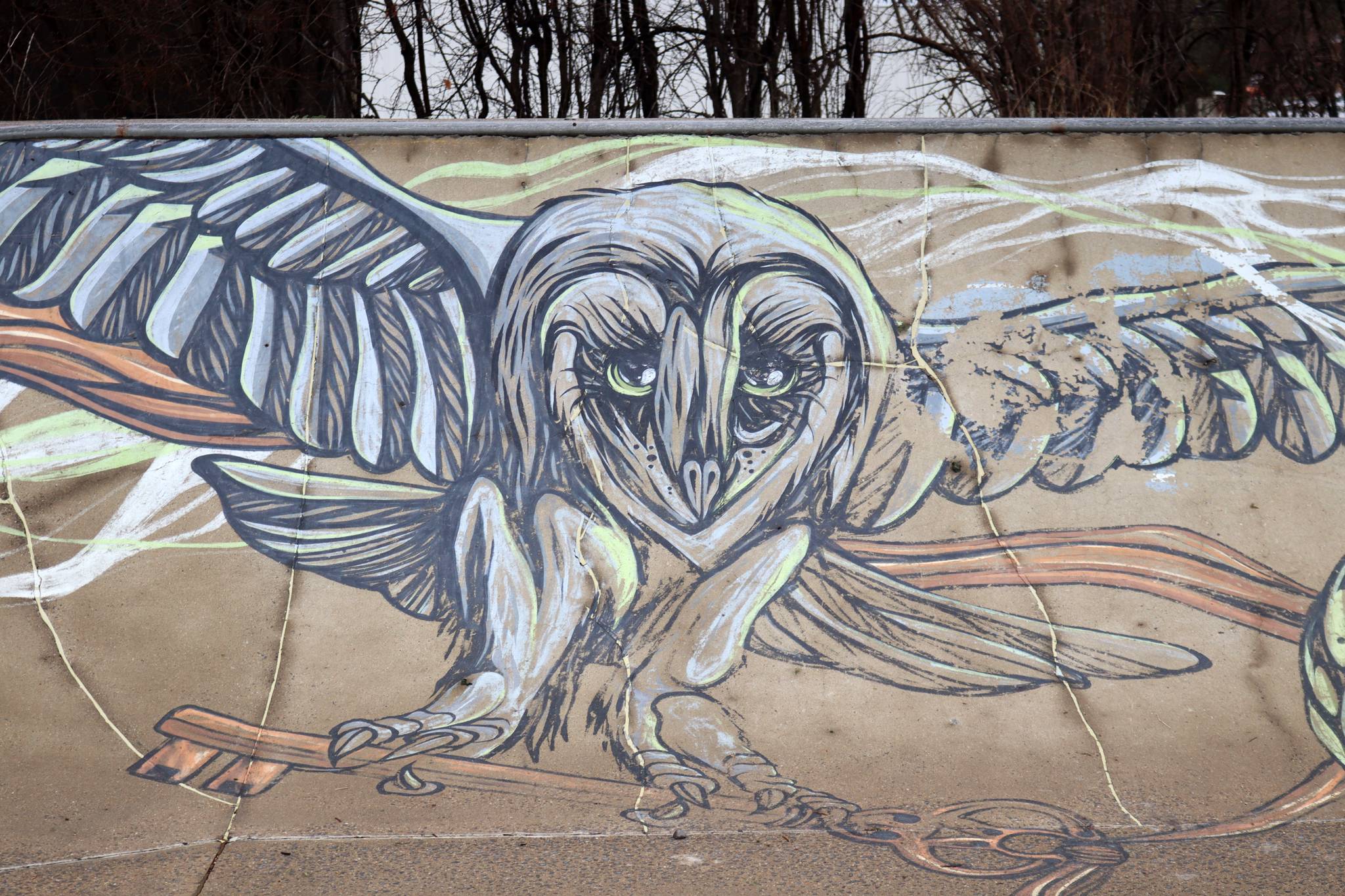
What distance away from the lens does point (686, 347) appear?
Result: 13.1 feet

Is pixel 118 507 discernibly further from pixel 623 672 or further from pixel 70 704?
pixel 623 672

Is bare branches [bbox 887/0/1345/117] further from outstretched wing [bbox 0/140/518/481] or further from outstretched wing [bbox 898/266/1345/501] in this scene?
outstretched wing [bbox 0/140/518/481]

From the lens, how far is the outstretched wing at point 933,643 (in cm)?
352

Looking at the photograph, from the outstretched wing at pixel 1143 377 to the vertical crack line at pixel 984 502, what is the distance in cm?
2

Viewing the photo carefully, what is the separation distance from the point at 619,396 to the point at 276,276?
1.60 meters

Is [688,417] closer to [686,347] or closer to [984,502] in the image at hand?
[686,347]

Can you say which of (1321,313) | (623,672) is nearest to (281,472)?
(623,672)

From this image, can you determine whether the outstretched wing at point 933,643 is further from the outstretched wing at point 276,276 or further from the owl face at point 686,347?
the outstretched wing at point 276,276

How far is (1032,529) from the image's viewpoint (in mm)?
3752

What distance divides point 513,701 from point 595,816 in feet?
1.82

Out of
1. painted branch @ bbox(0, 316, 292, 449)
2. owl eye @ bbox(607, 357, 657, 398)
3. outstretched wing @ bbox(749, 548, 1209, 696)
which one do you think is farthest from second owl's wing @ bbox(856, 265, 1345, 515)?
painted branch @ bbox(0, 316, 292, 449)

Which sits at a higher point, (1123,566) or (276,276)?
(276,276)

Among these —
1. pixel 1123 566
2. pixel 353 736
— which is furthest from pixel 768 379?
pixel 353 736

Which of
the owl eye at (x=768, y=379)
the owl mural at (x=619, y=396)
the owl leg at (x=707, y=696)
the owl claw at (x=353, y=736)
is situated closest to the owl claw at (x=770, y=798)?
the owl leg at (x=707, y=696)
